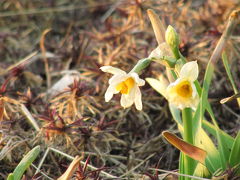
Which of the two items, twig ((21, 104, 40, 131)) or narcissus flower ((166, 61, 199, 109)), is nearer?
narcissus flower ((166, 61, 199, 109))

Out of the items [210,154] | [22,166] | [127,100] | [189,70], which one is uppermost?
[189,70]

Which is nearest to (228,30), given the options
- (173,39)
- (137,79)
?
(173,39)

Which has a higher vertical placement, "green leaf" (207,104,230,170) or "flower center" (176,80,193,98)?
"flower center" (176,80,193,98)

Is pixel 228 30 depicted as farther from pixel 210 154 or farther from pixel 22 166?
pixel 22 166

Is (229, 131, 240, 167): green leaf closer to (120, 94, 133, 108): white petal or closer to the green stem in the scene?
the green stem

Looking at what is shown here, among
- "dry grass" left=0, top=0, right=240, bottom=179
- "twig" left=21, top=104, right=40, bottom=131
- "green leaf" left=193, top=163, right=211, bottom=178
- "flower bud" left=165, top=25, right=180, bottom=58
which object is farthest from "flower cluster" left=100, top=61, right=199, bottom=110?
"twig" left=21, top=104, right=40, bottom=131

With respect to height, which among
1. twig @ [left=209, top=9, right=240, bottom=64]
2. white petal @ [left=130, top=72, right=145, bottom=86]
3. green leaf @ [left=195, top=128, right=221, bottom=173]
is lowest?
green leaf @ [left=195, top=128, right=221, bottom=173]

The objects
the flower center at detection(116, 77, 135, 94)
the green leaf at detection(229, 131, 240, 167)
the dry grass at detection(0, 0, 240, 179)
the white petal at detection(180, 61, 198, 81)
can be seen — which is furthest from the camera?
the dry grass at detection(0, 0, 240, 179)
